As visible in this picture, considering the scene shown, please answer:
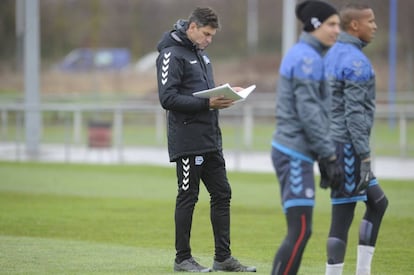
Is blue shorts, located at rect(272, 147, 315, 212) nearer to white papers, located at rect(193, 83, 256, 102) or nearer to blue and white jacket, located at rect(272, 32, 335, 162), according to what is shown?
blue and white jacket, located at rect(272, 32, 335, 162)

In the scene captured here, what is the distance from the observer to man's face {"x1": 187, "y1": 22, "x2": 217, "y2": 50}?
826cm

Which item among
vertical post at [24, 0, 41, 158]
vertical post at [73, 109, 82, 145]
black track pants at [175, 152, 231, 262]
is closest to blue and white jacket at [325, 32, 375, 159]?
black track pants at [175, 152, 231, 262]

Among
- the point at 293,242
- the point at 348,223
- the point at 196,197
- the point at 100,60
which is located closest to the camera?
the point at 293,242

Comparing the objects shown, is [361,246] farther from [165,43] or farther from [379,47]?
[379,47]

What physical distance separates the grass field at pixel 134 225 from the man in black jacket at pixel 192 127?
44 centimetres

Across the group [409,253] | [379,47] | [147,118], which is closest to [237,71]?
[379,47]

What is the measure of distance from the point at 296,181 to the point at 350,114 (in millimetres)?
889

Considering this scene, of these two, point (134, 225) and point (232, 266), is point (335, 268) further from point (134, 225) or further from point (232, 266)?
point (134, 225)

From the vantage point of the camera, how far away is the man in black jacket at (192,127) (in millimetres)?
8258

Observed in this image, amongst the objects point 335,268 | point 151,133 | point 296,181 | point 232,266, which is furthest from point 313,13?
point 151,133

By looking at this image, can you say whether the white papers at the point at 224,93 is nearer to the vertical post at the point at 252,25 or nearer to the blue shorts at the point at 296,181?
the blue shorts at the point at 296,181

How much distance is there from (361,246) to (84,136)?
20.4m

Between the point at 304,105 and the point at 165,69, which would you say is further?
the point at 165,69

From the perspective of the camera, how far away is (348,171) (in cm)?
733
